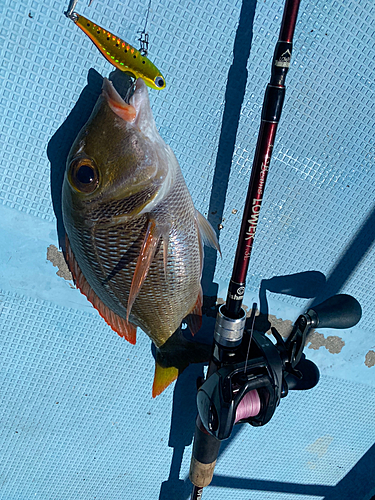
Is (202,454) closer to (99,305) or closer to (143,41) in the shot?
(99,305)

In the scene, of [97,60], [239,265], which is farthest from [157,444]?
[97,60]

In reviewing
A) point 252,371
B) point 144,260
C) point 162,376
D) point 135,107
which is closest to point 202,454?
point 162,376

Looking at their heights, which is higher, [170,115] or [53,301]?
[170,115]

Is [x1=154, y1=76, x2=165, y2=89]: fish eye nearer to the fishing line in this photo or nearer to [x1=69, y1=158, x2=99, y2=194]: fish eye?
the fishing line

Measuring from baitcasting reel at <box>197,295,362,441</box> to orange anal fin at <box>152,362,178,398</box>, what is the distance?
0.74 feet

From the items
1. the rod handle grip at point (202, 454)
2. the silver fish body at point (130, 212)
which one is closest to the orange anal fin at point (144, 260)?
the silver fish body at point (130, 212)

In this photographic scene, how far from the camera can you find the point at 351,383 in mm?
1669

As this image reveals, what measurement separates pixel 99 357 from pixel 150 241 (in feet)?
2.57

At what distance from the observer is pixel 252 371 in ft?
3.62

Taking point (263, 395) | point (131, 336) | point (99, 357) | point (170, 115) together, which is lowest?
point (99, 357)

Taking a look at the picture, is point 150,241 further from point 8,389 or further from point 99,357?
point 8,389

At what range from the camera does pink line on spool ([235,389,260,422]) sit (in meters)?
1.13

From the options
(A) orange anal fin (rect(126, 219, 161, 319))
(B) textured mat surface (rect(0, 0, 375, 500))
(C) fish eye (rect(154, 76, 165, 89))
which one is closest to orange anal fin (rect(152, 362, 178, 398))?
(B) textured mat surface (rect(0, 0, 375, 500))

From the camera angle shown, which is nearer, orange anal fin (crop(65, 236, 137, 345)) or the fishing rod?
the fishing rod
